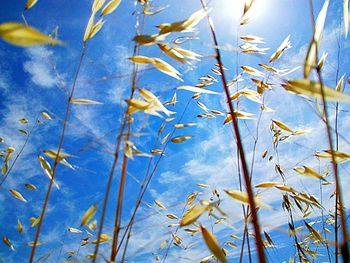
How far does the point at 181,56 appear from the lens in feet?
2.65

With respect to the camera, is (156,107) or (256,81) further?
(256,81)

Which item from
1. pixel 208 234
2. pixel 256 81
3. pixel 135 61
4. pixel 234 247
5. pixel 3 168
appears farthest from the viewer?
pixel 234 247

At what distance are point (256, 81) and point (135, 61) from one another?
0.73 metres

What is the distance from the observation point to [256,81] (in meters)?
1.34

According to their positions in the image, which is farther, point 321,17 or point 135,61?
point 135,61

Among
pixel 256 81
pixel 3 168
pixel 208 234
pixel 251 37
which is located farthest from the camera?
pixel 3 168

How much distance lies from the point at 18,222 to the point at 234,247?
4.87ft

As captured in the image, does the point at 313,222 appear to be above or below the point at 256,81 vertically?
below

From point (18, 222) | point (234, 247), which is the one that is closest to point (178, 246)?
point (234, 247)

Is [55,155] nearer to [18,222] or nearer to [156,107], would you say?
[156,107]

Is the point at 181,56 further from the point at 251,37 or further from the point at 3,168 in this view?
the point at 3,168

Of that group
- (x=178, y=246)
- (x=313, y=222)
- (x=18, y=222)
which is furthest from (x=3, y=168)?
(x=313, y=222)

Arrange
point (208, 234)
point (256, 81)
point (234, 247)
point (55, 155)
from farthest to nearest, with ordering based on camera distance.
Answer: point (234, 247) → point (256, 81) → point (55, 155) → point (208, 234)

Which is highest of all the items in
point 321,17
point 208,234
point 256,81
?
point 256,81
